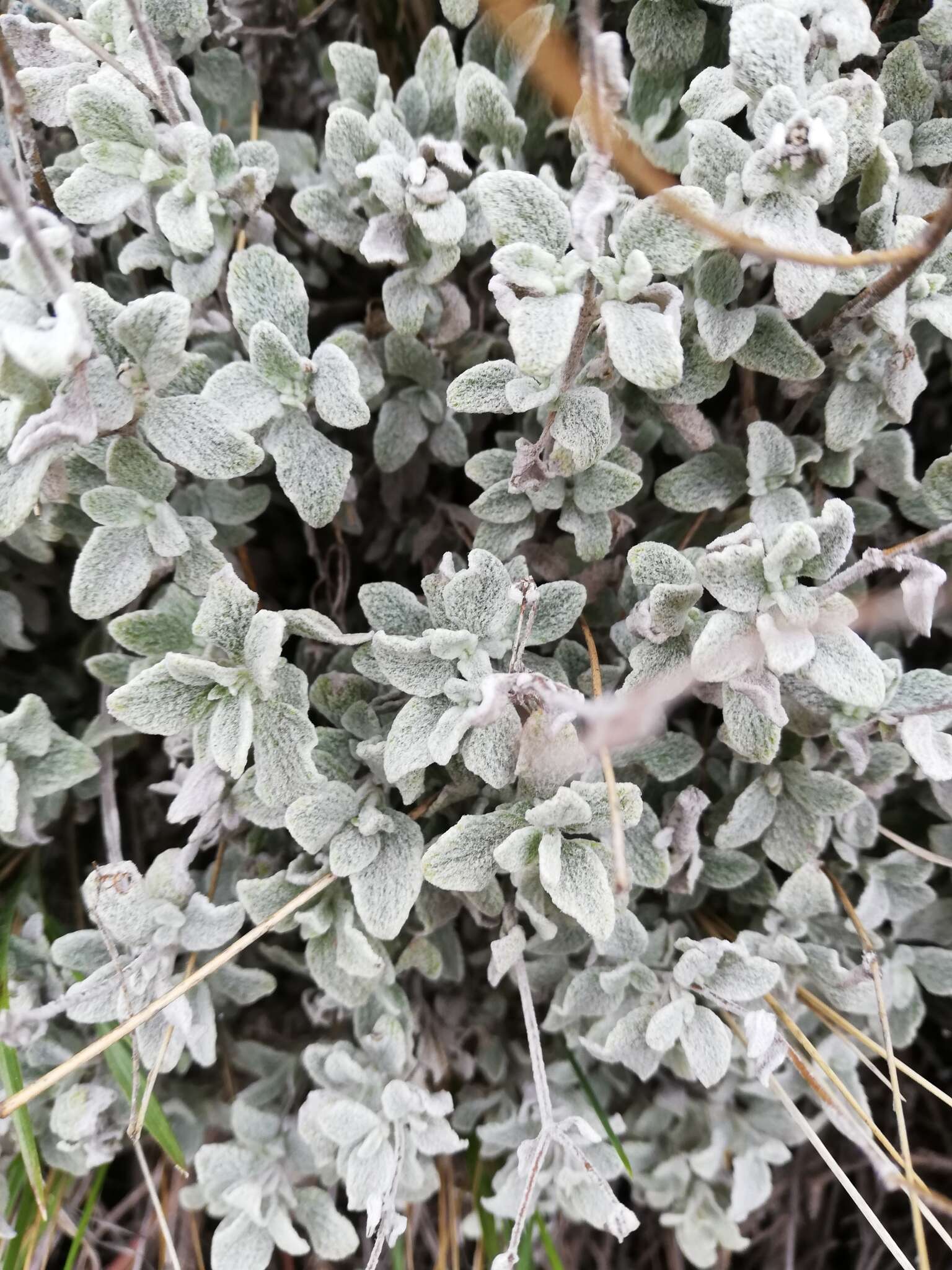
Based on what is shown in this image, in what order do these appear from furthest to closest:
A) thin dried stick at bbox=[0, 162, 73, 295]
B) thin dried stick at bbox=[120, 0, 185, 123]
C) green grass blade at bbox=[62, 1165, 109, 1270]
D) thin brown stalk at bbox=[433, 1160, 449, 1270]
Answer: thin brown stalk at bbox=[433, 1160, 449, 1270]
green grass blade at bbox=[62, 1165, 109, 1270]
thin dried stick at bbox=[120, 0, 185, 123]
thin dried stick at bbox=[0, 162, 73, 295]

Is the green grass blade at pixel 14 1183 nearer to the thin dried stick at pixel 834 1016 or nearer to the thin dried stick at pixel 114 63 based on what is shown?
the thin dried stick at pixel 834 1016

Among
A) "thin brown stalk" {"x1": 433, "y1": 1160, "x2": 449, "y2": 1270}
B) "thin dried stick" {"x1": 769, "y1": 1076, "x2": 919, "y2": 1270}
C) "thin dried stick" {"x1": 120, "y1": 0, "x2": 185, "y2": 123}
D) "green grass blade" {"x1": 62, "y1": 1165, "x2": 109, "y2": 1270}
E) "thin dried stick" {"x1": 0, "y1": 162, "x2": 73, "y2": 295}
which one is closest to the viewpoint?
"thin dried stick" {"x1": 0, "y1": 162, "x2": 73, "y2": 295}

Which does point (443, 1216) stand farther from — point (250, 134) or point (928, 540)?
point (250, 134)

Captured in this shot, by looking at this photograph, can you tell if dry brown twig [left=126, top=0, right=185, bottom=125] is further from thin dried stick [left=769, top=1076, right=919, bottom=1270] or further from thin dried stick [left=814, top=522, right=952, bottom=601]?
thin dried stick [left=769, top=1076, right=919, bottom=1270]

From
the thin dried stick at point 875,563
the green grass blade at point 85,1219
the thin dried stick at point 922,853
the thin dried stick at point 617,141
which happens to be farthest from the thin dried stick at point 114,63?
the green grass blade at point 85,1219

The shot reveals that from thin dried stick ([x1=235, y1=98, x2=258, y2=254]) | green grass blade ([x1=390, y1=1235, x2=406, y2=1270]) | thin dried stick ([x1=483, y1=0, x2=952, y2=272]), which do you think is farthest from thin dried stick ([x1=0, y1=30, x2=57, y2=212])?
green grass blade ([x1=390, y1=1235, x2=406, y2=1270])

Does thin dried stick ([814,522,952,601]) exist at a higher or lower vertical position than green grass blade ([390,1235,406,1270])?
higher
